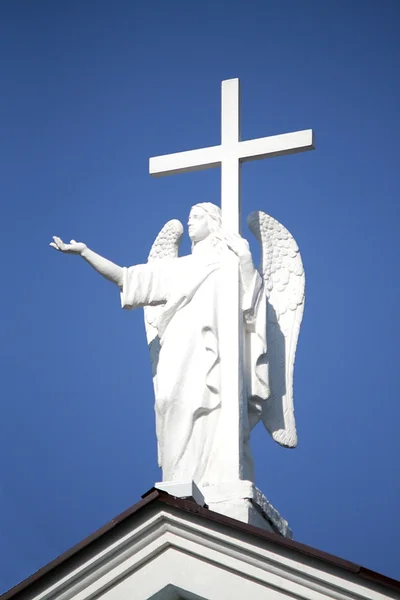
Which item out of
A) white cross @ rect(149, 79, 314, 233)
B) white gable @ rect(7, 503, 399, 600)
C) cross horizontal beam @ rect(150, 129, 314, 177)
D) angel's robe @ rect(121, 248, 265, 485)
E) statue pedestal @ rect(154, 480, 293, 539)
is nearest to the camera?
white gable @ rect(7, 503, 399, 600)

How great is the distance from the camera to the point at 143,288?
1291 centimetres

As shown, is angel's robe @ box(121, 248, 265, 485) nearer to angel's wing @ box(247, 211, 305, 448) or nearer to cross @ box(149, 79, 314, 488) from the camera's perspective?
cross @ box(149, 79, 314, 488)

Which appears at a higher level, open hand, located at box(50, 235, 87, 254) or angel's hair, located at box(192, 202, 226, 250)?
angel's hair, located at box(192, 202, 226, 250)

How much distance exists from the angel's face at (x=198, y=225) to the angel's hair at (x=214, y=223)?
3 centimetres

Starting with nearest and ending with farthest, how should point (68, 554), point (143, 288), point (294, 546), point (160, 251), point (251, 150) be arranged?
point (294, 546) → point (68, 554) → point (143, 288) → point (251, 150) → point (160, 251)

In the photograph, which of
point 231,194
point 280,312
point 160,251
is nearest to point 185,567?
point 280,312

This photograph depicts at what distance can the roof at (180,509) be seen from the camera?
8.36 meters

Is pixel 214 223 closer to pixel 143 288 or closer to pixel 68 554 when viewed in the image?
pixel 143 288

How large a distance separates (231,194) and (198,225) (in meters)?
0.45

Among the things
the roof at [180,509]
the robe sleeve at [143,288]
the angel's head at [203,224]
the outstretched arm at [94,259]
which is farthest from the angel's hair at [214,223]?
the roof at [180,509]

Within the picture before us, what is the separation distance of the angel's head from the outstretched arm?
72 cm

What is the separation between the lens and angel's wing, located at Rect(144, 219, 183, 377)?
13516 mm

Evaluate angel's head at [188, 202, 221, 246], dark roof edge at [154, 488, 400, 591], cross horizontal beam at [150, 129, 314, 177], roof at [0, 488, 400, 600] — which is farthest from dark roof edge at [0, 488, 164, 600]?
cross horizontal beam at [150, 129, 314, 177]

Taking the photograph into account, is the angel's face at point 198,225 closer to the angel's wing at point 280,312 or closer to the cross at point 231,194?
the cross at point 231,194
